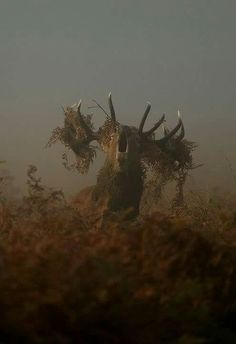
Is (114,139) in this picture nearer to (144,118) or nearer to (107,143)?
(107,143)

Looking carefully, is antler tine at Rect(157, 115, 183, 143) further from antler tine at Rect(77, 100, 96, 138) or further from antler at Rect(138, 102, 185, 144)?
antler tine at Rect(77, 100, 96, 138)

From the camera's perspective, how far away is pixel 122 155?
7.61 m

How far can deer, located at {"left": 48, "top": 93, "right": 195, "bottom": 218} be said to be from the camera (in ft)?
25.0

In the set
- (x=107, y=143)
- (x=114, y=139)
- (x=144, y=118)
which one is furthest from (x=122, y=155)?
(x=144, y=118)

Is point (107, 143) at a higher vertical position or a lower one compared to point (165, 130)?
lower

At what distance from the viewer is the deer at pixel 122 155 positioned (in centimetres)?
761

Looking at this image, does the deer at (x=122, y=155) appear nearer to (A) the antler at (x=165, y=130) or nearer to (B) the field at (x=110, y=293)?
(A) the antler at (x=165, y=130)

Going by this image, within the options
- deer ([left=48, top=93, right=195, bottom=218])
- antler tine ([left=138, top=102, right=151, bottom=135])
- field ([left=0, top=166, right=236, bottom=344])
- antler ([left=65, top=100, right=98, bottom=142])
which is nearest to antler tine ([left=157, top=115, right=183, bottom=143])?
deer ([left=48, top=93, right=195, bottom=218])

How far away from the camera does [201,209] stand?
7.12m

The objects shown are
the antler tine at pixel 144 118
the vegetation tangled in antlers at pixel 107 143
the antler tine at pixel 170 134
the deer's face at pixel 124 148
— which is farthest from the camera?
the antler tine at pixel 170 134

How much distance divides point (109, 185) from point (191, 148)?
2.18m

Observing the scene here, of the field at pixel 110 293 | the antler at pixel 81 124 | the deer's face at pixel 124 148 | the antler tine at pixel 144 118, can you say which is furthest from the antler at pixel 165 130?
the field at pixel 110 293

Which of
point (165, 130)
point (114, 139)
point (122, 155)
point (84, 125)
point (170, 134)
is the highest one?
point (165, 130)

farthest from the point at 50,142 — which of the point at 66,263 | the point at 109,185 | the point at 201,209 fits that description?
the point at 66,263
